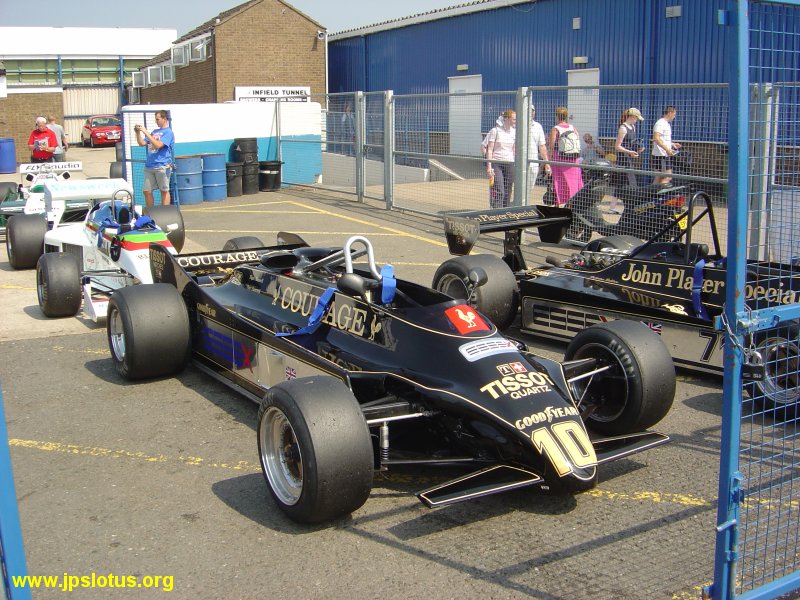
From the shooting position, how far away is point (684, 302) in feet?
22.1

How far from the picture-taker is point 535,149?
489 inches

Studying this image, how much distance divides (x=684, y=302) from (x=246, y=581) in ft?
14.0

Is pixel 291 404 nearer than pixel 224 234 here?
Yes

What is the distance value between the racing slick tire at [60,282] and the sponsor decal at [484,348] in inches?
206

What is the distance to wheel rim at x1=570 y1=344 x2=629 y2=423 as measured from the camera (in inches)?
208

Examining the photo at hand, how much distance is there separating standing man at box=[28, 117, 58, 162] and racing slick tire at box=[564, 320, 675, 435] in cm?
1500

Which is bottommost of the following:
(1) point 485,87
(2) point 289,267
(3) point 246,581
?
(3) point 246,581

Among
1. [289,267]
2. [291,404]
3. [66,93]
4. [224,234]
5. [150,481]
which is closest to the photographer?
[291,404]

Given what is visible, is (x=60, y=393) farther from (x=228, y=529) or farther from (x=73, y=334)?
(x=228, y=529)

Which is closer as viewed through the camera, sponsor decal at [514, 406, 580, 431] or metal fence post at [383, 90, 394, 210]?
sponsor decal at [514, 406, 580, 431]

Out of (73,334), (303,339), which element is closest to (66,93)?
(73,334)

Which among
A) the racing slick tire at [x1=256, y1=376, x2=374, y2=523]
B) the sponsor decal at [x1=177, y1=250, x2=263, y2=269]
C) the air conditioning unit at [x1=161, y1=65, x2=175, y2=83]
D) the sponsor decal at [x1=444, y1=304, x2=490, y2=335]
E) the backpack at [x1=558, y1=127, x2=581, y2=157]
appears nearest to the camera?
the racing slick tire at [x1=256, y1=376, x2=374, y2=523]

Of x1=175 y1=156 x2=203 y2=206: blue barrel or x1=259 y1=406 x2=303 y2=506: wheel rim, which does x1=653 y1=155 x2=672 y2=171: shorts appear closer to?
x1=259 y1=406 x2=303 y2=506: wheel rim

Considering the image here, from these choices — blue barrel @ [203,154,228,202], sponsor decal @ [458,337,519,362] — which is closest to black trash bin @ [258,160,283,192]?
blue barrel @ [203,154,228,202]
